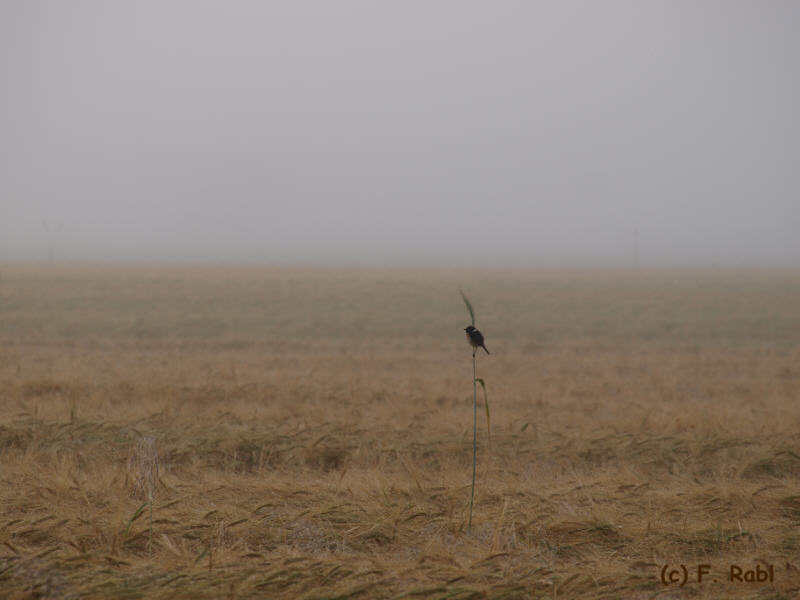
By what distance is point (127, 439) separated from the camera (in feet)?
23.6

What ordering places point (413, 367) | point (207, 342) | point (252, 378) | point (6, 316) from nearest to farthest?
point (252, 378)
point (413, 367)
point (207, 342)
point (6, 316)

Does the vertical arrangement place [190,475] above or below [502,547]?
below

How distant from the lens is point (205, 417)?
8.60 meters

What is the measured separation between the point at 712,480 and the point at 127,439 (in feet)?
20.2

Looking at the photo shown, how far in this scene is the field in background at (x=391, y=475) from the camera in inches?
129

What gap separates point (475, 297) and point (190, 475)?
34712 millimetres

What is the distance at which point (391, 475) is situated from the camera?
619cm

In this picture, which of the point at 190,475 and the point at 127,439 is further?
the point at 127,439

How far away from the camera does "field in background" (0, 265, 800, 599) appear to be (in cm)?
329

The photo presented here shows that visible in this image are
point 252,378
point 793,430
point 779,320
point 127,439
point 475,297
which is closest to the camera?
point 127,439

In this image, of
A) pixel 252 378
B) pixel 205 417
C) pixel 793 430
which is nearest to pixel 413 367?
pixel 252 378

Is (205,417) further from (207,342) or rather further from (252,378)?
(207,342)

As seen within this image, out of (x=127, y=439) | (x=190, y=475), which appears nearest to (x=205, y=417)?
(x=127, y=439)

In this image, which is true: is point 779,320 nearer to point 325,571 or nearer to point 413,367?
point 413,367
